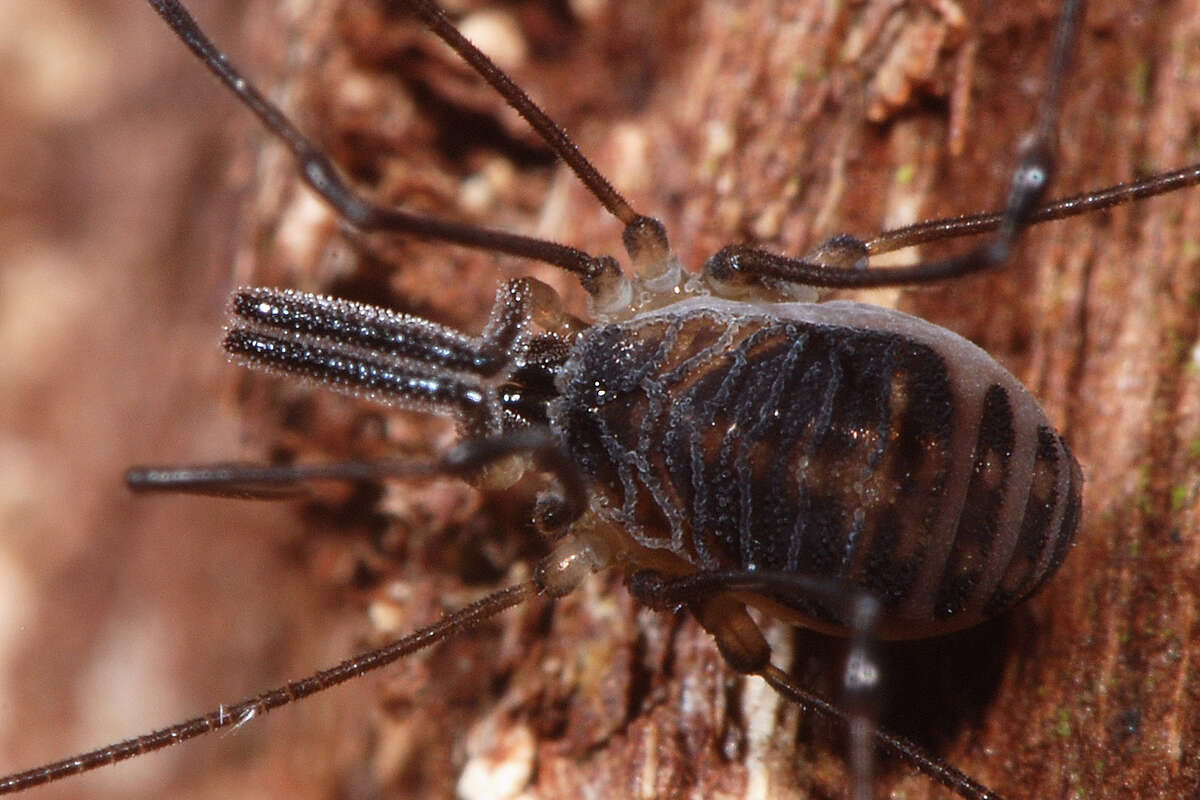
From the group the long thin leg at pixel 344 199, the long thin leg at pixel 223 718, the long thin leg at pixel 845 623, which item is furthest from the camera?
the long thin leg at pixel 223 718

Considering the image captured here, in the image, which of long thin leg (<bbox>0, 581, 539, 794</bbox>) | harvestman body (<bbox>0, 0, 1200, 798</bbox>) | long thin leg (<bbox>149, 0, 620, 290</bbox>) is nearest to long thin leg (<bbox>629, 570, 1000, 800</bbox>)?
harvestman body (<bbox>0, 0, 1200, 798</bbox>)

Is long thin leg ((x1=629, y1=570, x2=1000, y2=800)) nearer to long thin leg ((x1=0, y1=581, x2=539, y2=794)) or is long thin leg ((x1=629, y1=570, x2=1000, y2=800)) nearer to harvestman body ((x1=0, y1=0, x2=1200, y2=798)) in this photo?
harvestman body ((x1=0, y1=0, x2=1200, y2=798))

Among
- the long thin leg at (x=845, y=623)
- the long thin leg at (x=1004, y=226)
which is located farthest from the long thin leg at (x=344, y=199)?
the long thin leg at (x=845, y=623)

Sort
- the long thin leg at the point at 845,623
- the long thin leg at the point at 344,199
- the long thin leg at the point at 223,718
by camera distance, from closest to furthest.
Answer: the long thin leg at the point at 845,623 < the long thin leg at the point at 344,199 < the long thin leg at the point at 223,718

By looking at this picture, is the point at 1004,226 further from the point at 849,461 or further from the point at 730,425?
the point at 730,425

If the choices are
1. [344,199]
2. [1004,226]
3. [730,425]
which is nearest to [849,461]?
[730,425]

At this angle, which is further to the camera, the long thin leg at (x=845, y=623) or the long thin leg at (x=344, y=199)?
the long thin leg at (x=344, y=199)

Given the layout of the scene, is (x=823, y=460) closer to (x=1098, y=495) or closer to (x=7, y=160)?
(x=1098, y=495)

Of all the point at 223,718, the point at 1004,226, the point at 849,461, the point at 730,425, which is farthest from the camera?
the point at 223,718

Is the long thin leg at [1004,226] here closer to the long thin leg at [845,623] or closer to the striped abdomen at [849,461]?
the striped abdomen at [849,461]
